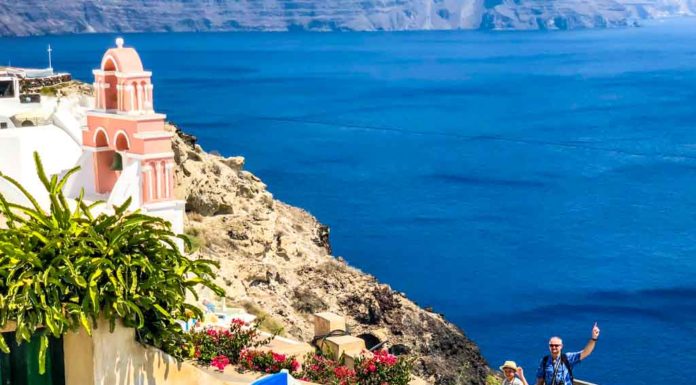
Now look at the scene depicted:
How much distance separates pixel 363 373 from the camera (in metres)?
11.1

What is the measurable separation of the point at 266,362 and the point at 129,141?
344 inches

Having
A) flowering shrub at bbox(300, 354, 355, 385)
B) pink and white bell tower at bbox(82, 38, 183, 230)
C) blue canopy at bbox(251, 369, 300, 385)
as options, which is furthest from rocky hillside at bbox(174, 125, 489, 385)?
blue canopy at bbox(251, 369, 300, 385)

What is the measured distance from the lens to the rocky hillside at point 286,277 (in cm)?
2439

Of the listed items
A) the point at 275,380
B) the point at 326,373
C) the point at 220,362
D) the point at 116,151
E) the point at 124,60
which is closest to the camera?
the point at 275,380

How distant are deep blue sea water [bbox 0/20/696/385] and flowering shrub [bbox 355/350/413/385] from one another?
23318 millimetres

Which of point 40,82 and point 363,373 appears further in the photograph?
point 40,82

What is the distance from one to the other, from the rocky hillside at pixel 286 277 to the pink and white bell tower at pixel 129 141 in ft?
14.0

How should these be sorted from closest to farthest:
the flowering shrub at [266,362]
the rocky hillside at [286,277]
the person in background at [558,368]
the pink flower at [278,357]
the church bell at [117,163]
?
the person in background at [558,368] → the flowering shrub at [266,362] → the pink flower at [278,357] → the church bell at [117,163] → the rocky hillside at [286,277]

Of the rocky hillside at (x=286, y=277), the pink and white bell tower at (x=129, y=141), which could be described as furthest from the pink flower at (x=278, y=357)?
the rocky hillside at (x=286, y=277)

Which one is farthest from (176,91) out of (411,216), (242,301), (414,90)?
(242,301)

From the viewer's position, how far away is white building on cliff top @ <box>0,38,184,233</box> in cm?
1825

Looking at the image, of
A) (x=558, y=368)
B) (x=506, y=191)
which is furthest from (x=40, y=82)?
(x=506, y=191)

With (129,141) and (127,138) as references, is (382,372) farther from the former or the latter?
(127,138)

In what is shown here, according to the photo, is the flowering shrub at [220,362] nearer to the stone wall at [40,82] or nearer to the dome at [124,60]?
the dome at [124,60]
